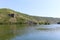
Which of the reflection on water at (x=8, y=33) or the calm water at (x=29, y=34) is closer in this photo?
the calm water at (x=29, y=34)

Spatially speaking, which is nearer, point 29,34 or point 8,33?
point 29,34

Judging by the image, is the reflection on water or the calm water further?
the reflection on water
